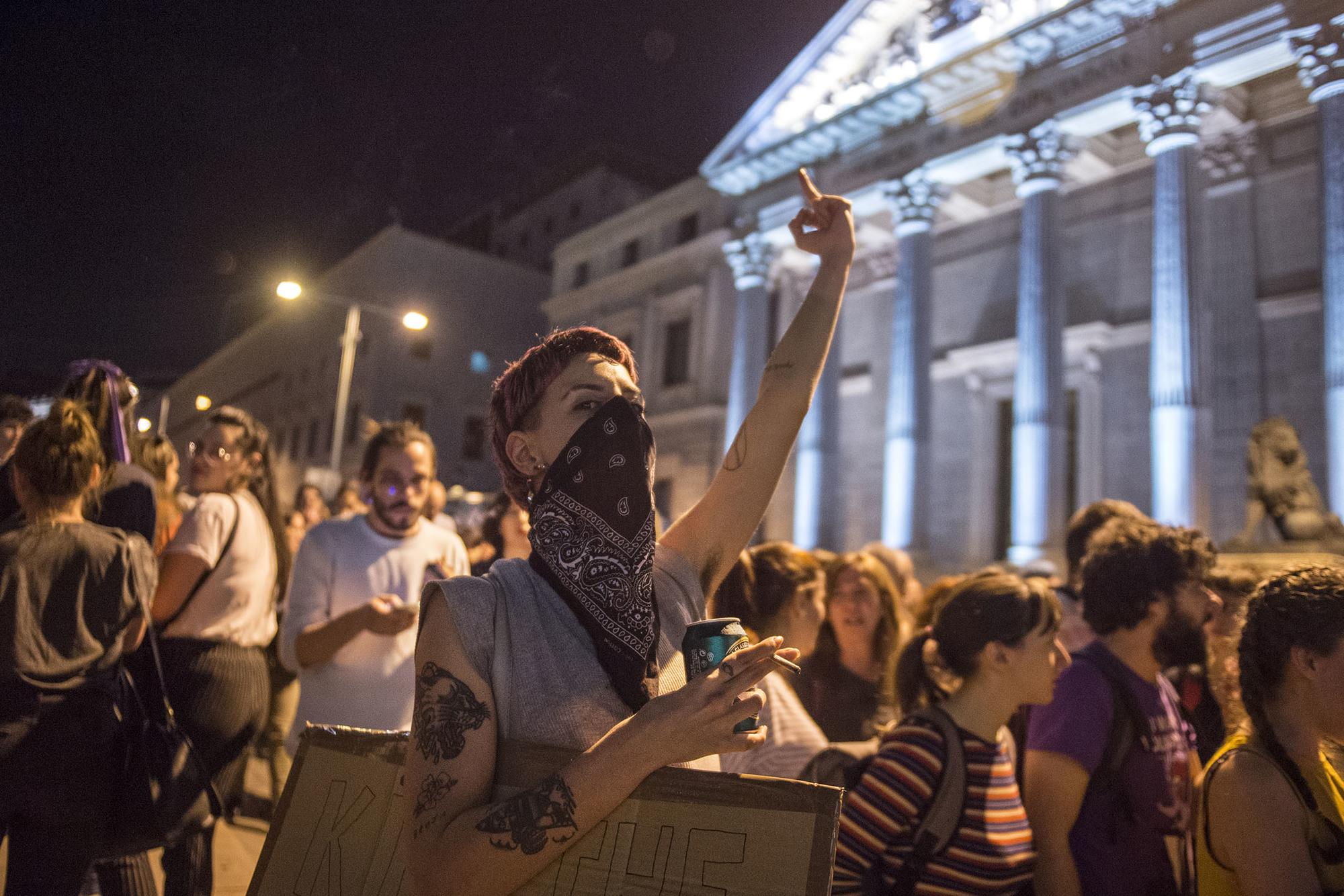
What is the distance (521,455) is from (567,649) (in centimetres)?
43

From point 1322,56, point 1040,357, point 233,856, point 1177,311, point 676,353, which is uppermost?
point 1322,56

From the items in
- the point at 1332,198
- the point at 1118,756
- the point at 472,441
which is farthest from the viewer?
the point at 472,441

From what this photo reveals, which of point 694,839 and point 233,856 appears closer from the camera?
point 694,839

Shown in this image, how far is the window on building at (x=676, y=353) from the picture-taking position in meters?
27.7

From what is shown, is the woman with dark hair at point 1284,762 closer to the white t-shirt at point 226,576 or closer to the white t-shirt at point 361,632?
the white t-shirt at point 361,632

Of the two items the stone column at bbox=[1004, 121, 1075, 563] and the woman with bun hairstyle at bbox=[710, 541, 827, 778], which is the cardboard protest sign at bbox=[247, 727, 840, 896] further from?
the stone column at bbox=[1004, 121, 1075, 563]

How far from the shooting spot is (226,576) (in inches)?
150

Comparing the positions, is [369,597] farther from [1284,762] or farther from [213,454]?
[1284,762]

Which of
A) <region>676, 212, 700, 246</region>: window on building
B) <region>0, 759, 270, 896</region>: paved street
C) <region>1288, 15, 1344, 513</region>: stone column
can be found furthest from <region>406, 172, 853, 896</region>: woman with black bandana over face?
<region>676, 212, 700, 246</region>: window on building

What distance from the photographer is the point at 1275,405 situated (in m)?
16.1

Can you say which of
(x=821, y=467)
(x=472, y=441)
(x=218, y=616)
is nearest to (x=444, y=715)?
(x=218, y=616)

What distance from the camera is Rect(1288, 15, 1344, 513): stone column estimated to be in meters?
12.1

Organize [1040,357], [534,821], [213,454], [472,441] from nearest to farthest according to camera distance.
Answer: [534,821]
[213,454]
[1040,357]
[472,441]

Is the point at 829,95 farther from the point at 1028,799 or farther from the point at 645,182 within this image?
the point at 1028,799
